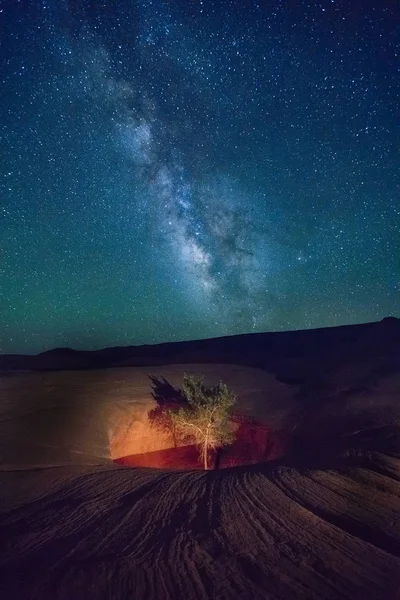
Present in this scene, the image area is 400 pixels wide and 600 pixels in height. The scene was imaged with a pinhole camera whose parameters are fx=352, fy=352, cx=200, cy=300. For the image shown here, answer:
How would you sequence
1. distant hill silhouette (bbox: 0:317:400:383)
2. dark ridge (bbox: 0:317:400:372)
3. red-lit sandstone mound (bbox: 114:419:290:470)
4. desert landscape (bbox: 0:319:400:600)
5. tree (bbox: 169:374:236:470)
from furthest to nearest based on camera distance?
dark ridge (bbox: 0:317:400:372) < distant hill silhouette (bbox: 0:317:400:383) < red-lit sandstone mound (bbox: 114:419:290:470) < tree (bbox: 169:374:236:470) < desert landscape (bbox: 0:319:400:600)

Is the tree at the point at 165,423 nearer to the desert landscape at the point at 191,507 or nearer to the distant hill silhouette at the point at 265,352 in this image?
the desert landscape at the point at 191,507

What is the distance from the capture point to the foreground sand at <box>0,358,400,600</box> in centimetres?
600

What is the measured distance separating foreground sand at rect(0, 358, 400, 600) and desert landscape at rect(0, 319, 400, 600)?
0.11 ft

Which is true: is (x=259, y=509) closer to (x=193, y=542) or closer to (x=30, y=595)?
(x=193, y=542)

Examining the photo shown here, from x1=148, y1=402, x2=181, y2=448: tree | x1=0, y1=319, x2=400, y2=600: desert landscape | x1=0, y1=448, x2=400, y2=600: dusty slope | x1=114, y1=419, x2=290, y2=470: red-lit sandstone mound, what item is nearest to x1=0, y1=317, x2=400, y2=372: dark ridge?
x1=114, y1=419, x2=290, y2=470: red-lit sandstone mound

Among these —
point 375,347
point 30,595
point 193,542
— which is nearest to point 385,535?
point 193,542

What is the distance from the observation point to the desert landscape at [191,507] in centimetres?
612

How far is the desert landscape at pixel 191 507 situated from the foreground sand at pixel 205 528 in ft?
0.11

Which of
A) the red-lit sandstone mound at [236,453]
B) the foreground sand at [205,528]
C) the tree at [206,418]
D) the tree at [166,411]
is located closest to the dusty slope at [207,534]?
the foreground sand at [205,528]

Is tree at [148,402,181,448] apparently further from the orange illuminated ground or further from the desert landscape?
the orange illuminated ground

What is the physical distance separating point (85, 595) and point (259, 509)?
466 centimetres

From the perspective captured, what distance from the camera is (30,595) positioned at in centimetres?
581

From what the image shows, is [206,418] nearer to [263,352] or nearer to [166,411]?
[166,411]

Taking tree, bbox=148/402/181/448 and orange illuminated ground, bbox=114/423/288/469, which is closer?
orange illuminated ground, bbox=114/423/288/469
